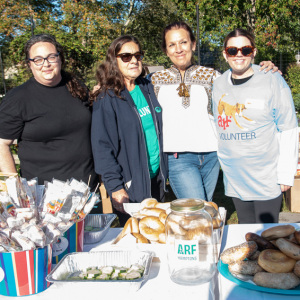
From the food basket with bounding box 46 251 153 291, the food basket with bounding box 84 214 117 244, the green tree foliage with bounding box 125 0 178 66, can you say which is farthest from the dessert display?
the green tree foliage with bounding box 125 0 178 66

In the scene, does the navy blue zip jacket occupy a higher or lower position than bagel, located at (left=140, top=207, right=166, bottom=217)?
higher

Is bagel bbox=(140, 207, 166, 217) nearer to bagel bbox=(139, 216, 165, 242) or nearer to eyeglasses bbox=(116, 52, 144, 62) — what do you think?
bagel bbox=(139, 216, 165, 242)

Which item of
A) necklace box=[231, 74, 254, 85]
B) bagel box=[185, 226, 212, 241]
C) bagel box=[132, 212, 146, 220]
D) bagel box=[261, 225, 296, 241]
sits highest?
necklace box=[231, 74, 254, 85]

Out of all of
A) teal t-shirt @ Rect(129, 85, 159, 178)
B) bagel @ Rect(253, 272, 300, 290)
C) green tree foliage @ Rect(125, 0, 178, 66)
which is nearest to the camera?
bagel @ Rect(253, 272, 300, 290)

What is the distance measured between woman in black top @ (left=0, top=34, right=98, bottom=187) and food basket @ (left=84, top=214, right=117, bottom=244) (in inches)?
23.4

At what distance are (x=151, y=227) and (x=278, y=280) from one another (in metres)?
0.73

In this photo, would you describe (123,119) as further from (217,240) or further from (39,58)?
(217,240)

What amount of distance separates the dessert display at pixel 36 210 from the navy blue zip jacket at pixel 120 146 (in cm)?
83

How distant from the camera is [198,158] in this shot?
2.90 metres

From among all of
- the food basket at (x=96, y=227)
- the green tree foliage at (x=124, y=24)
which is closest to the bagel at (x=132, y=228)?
the food basket at (x=96, y=227)

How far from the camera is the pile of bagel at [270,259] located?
1.38 meters

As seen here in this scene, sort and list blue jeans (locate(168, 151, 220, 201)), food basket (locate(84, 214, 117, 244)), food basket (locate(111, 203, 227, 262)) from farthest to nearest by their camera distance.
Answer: blue jeans (locate(168, 151, 220, 201)) → food basket (locate(84, 214, 117, 244)) → food basket (locate(111, 203, 227, 262))

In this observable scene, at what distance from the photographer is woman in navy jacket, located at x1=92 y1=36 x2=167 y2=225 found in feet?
8.59

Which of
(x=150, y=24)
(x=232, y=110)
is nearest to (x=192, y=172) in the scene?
(x=232, y=110)
